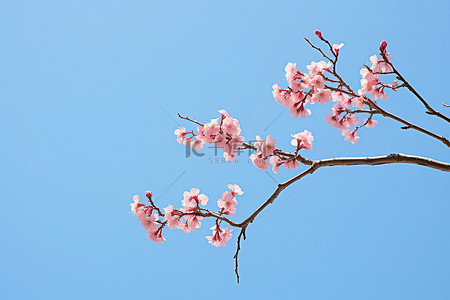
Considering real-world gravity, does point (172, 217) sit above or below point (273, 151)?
below

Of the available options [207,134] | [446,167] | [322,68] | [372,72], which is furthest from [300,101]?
[446,167]

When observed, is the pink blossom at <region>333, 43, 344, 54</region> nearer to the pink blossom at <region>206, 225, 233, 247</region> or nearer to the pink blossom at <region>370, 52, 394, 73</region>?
the pink blossom at <region>370, 52, 394, 73</region>

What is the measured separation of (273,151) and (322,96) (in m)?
0.63

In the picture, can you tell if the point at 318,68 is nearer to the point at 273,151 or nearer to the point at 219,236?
the point at 273,151

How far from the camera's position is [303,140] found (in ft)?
8.89

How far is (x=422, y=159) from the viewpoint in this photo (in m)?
2.43

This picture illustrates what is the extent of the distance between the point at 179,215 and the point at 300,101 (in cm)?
125

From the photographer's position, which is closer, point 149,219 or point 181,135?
point 149,219

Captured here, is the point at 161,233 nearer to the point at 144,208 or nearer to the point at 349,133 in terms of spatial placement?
the point at 144,208

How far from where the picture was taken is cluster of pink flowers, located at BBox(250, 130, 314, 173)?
8.30 ft

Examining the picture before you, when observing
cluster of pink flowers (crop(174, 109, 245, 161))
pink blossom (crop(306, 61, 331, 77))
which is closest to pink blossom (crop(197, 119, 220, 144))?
cluster of pink flowers (crop(174, 109, 245, 161))

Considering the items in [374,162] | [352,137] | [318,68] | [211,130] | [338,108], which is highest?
[318,68]

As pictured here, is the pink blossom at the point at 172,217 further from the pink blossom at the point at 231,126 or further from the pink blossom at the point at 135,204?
the pink blossom at the point at 231,126

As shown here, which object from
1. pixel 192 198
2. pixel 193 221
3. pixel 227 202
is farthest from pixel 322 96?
pixel 193 221
